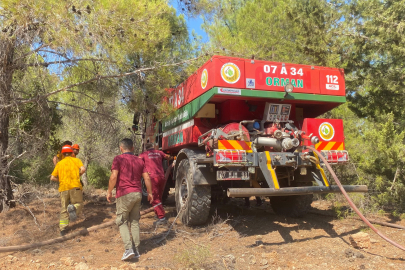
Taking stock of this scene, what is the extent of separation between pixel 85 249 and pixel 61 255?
0.36 meters

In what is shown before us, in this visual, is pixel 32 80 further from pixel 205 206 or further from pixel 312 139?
pixel 312 139

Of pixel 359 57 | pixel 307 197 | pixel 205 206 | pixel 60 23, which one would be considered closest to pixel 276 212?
pixel 307 197

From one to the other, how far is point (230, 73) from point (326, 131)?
6.10 feet

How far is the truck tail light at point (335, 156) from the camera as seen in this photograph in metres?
5.20

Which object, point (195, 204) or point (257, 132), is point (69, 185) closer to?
point (195, 204)

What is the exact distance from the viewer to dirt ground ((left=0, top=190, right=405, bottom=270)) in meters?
3.95

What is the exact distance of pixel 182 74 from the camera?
6570mm

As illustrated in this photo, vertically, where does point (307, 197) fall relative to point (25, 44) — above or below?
below

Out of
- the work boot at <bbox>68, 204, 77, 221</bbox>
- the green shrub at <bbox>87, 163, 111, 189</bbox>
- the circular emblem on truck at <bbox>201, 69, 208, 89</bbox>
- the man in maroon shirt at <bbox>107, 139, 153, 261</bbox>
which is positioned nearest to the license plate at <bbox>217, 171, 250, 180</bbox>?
the man in maroon shirt at <bbox>107, 139, 153, 261</bbox>

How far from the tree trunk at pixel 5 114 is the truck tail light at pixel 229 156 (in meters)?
3.86

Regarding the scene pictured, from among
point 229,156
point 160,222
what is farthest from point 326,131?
point 160,222

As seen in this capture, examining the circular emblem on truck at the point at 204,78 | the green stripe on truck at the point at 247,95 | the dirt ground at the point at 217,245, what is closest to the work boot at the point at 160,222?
the dirt ground at the point at 217,245

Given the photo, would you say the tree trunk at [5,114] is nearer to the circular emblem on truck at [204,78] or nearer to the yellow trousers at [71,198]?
the yellow trousers at [71,198]

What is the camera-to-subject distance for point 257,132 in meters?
5.34
